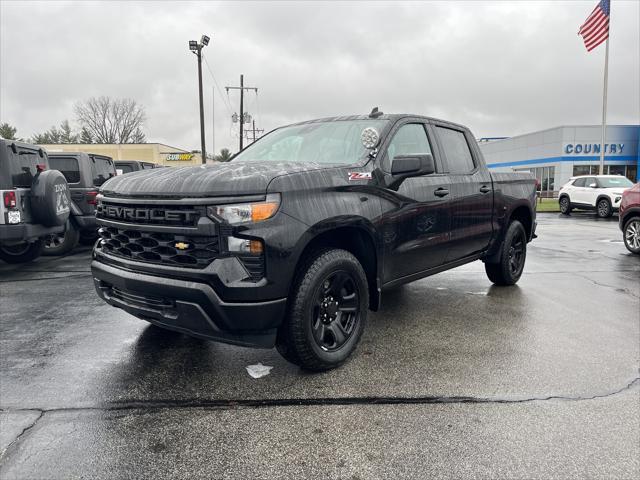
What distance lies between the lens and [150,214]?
9.48 ft

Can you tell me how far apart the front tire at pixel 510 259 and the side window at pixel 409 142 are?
6.57 feet

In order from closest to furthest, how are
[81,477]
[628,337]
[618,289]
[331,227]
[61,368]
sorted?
[81,477]
[331,227]
[61,368]
[628,337]
[618,289]

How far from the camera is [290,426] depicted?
8.33ft

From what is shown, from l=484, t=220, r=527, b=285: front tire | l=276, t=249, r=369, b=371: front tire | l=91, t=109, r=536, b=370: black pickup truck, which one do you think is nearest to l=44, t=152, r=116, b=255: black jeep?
l=91, t=109, r=536, b=370: black pickup truck

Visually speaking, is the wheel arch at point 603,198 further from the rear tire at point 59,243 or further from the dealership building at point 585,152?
the rear tire at point 59,243

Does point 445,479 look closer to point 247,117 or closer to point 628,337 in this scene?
point 628,337

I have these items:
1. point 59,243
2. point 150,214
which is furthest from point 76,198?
point 150,214

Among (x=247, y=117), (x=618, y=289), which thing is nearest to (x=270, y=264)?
(x=618, y=289)

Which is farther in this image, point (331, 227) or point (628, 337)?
point (628, 337)

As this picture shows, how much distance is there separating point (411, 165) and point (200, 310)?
1.82 m

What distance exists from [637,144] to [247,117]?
35445 millimetres

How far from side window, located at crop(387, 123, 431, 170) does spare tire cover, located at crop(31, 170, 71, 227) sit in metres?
5.18

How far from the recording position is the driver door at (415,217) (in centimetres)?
362

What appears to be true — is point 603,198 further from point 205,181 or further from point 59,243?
point 205,181
